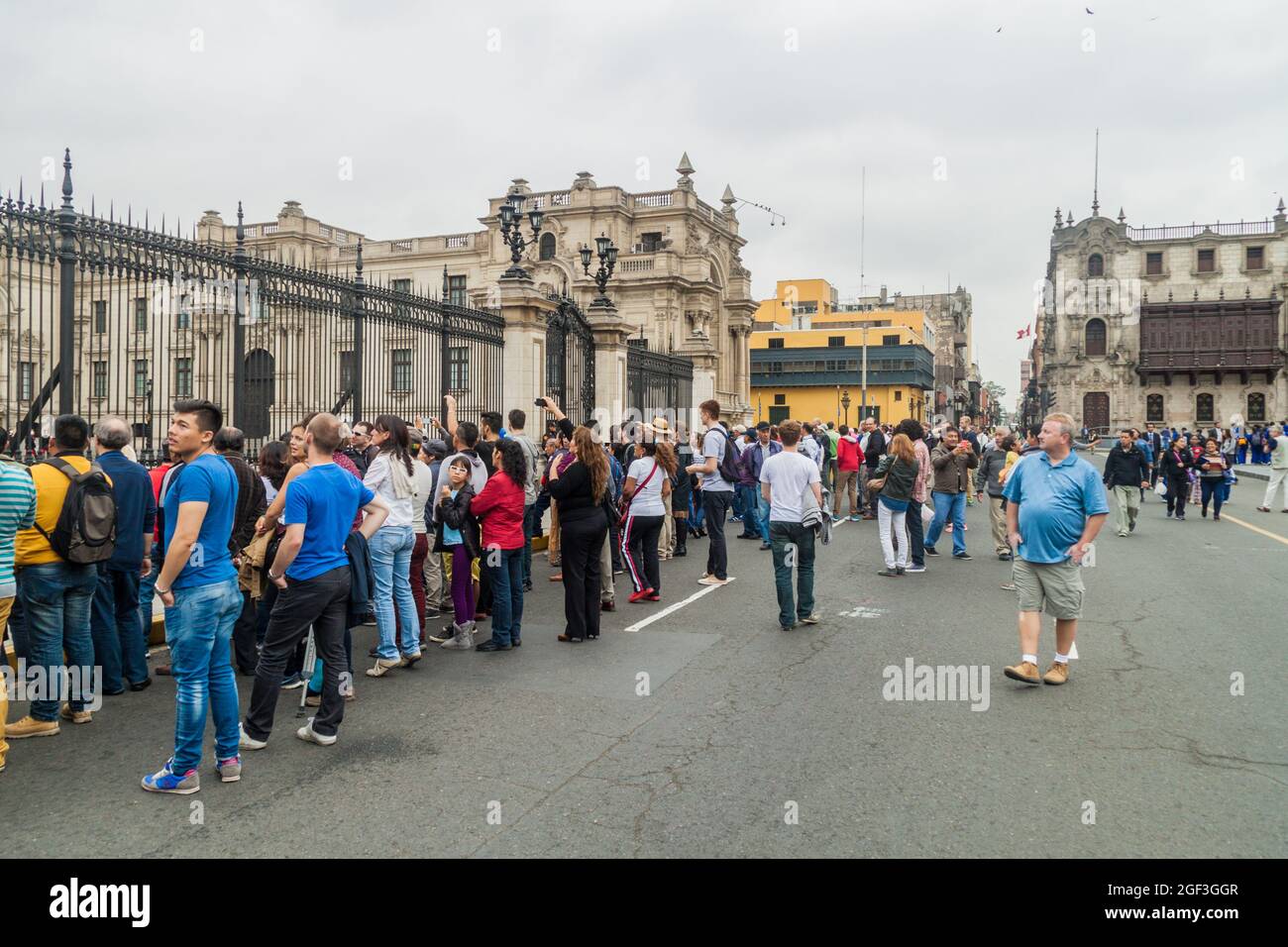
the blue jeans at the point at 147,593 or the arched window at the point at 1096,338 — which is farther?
the arched window at the point at 1096,338

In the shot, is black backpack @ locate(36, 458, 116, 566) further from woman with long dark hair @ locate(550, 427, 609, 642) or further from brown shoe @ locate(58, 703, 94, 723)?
woman with long dark hair @ locate(550, 427, 609, 642)

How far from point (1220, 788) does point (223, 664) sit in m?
5.25

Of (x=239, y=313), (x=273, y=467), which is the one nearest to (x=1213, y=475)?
(x=239, y=313)

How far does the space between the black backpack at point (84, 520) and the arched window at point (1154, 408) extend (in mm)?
75133

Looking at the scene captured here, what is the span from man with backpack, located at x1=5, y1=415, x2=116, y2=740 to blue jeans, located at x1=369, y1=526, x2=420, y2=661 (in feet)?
6.08

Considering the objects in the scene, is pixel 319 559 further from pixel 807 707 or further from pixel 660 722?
pixel 807 707

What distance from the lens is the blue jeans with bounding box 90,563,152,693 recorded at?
6.34 meters

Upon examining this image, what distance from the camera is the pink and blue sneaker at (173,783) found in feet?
15.2

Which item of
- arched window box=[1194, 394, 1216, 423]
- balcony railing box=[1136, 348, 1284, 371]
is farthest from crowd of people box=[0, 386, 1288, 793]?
arched window box=[1194, 394, 1216, 423]

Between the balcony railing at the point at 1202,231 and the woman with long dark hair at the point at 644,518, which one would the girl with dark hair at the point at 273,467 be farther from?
the balcony railing at the point at 1202,231

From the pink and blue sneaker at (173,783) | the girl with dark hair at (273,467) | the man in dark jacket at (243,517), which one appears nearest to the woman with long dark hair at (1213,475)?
the girl with dark hair at (273,467)

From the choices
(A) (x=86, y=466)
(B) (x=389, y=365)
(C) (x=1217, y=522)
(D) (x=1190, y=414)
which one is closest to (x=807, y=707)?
(A) (x=86, y=466)

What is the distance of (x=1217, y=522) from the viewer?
18.1 metres

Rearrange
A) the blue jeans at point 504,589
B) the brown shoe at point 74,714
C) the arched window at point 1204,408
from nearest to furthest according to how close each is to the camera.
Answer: the brown shoe at point 74,714
the blue jeans at point 504,589
the arched window at point 1204,408
